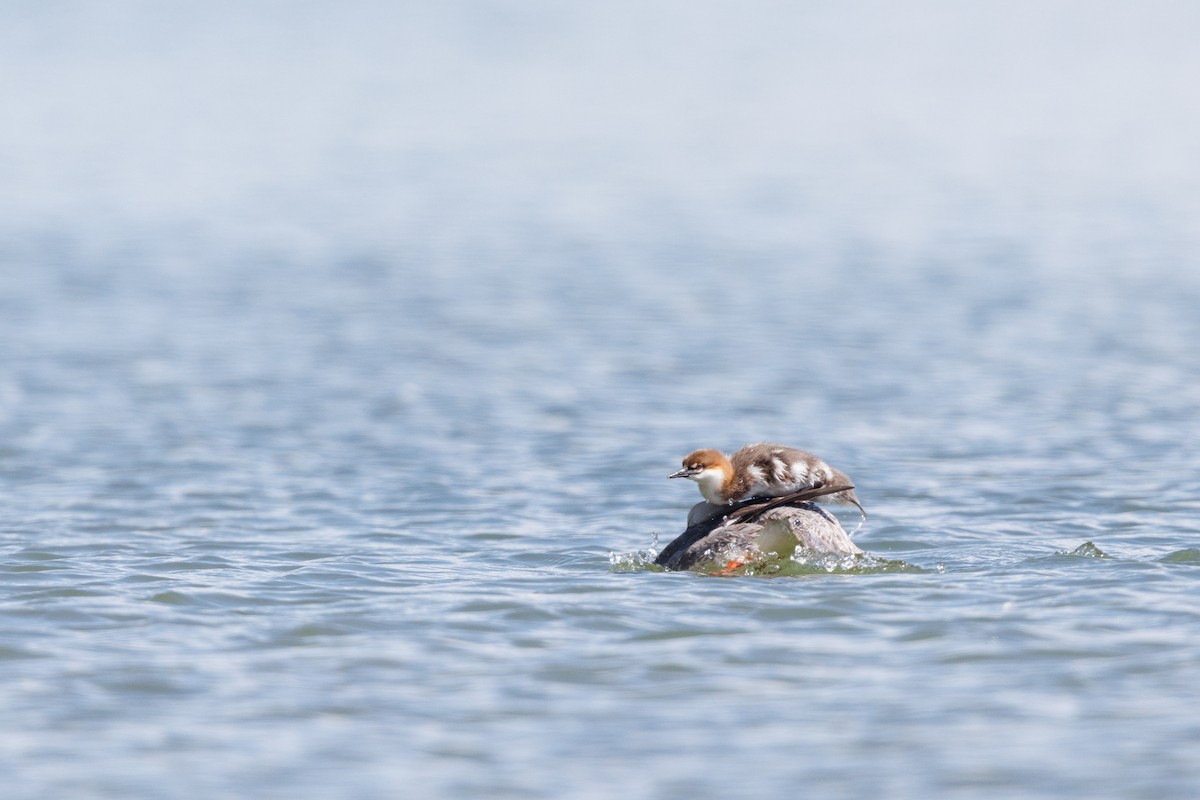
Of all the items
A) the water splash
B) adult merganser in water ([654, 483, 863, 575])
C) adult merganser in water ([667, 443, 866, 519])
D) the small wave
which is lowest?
the small wave

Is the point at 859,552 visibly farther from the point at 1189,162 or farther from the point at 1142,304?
the point at 1189,162

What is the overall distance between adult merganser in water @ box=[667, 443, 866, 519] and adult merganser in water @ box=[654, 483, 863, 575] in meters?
0.10

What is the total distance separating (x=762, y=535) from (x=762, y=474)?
1.66 ft

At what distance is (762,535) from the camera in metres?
11.1

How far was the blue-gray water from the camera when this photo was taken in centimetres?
793

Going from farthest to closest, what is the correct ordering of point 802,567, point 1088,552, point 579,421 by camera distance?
point 579,421
point 1088,552
point 802,567

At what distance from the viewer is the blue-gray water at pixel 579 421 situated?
793 centimetres

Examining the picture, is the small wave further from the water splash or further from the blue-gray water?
the water splash

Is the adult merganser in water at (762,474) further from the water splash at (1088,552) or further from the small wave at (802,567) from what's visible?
the water splash at (1088,552)

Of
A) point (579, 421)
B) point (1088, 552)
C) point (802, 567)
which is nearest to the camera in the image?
point (802, 567)

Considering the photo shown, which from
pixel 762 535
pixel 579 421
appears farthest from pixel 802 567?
pixel 579 421

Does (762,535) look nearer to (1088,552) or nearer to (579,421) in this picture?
(1088,552)

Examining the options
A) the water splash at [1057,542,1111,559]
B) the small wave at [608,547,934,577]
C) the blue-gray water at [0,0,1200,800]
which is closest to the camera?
the blue-gray water at [0,0,1200,800]

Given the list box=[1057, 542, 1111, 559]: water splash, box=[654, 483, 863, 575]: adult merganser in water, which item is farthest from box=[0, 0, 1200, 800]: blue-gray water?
box=[654, 483, 863, 575]: adult merganser in water
